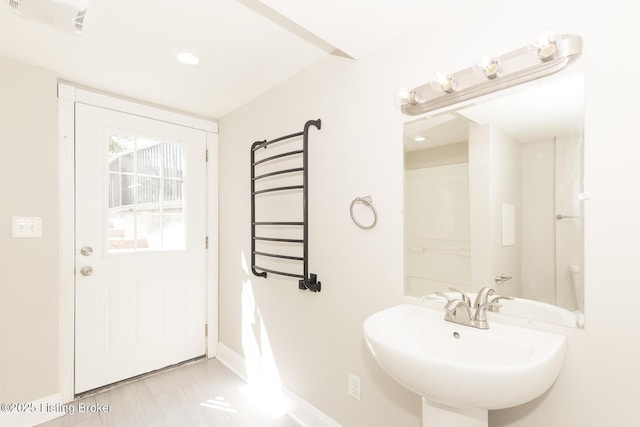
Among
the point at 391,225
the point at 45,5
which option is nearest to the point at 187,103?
the point at 45,5

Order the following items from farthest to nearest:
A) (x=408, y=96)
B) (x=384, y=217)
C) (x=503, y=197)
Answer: (x=384, y=217)
(x=408, y=96)
(x=503, y=197)

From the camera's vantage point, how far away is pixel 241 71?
195 centimetres

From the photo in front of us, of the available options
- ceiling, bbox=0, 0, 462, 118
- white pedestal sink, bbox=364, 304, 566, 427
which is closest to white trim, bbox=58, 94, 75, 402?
ceiling, bbox=0, 0, 462, 118

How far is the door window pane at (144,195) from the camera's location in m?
2.28

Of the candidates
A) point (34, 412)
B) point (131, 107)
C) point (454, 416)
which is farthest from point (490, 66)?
point (34, 412)

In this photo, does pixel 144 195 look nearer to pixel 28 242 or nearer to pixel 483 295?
pixel 28 242

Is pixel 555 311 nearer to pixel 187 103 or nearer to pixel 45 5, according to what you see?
pixel 45 5

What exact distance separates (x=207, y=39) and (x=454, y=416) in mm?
1970

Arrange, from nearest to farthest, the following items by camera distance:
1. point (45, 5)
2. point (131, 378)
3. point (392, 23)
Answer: point (45, 5), point (392, 23), point (131, 378)

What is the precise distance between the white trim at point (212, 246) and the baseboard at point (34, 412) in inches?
40.3

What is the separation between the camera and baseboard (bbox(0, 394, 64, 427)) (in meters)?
1.78

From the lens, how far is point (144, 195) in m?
2.40

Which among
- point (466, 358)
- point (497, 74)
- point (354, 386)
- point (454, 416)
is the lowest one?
point (354, 386)

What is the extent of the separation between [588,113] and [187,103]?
8.15 ft
